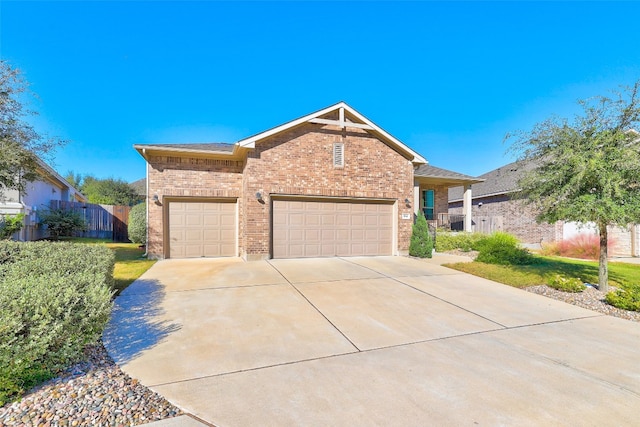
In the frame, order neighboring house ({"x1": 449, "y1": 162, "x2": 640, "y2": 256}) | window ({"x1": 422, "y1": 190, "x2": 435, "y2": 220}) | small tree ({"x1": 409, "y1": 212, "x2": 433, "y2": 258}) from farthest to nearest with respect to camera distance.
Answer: window ({"x1": 422, "y1": 190, "x2": 435, "y2": 220}), neighboring house ({"x1": 449, "y1": 162, "x2": 640, "y2": 256}), small tree ({"x1": 409, "y1": 212, "x2": 433, "y2": 258})

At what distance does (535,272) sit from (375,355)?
7.37 m

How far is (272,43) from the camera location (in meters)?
11.2

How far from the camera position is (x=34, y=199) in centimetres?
1292

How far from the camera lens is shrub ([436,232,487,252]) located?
1292cm

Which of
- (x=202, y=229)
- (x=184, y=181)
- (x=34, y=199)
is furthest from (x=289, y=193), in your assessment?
(x=34, y=199)

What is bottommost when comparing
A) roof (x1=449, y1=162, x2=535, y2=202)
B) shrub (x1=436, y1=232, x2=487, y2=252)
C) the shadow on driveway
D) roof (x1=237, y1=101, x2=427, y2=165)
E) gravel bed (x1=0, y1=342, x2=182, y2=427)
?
the shadow on driveway

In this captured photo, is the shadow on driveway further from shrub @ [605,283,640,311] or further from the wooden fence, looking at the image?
the wooden fence

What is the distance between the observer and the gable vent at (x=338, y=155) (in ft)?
34.9

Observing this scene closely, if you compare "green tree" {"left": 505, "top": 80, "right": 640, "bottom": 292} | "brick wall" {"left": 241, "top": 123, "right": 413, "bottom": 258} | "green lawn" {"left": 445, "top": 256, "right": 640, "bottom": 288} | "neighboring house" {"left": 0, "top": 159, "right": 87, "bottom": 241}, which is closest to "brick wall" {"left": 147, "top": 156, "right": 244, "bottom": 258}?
"brick wall" {"left": 241, "top": 123, "right": 413, "bottom": 258}

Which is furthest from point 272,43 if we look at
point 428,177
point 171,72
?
point 428,177

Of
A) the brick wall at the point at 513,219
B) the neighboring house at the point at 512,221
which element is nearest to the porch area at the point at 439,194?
the neighboring house at the point at 512,221

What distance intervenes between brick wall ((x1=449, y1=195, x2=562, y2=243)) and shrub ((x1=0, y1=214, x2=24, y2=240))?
20.9m

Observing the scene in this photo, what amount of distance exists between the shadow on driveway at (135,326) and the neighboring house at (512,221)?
500 inches

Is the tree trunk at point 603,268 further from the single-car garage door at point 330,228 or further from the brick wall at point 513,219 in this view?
the brick wall at point 513,219
